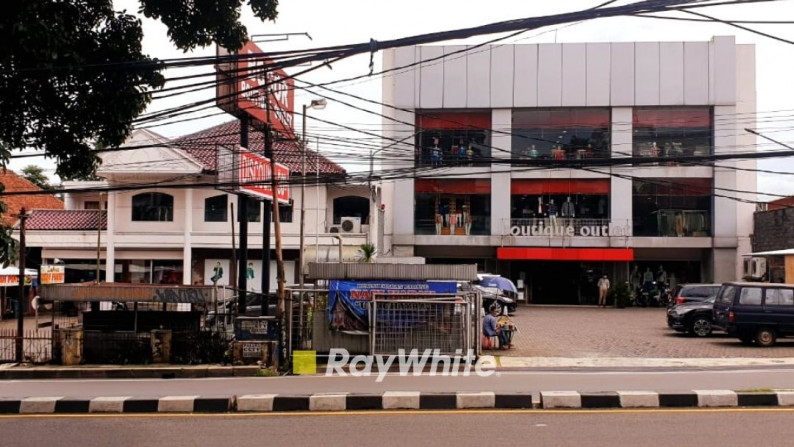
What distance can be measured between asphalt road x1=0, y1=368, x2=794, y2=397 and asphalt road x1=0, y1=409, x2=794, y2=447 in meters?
1.88

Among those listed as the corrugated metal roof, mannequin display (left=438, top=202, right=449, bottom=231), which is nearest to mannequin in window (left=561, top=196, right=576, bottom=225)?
mannequin display (left=438, top=202, right=449, bottom=231)

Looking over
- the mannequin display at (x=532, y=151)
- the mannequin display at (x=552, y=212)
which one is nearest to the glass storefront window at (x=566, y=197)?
the mannequin display at (x=552, y=212)

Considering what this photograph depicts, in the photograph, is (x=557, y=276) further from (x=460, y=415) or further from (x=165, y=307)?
(x=460, y=415)

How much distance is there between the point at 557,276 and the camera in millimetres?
39188

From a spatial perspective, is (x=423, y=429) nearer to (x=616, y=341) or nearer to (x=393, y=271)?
(x=393, y=271)

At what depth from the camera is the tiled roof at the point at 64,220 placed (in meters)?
33.2

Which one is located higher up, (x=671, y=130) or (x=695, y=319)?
(x=671, y=130)

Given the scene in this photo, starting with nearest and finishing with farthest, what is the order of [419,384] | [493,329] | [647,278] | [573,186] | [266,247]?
[419,384] → [493,329] → [266,247] → [573,186] → [647,278]

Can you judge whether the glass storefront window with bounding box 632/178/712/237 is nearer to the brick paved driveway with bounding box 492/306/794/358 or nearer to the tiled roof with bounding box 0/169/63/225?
the brick paved driveway with bounding box 492/306/794/358

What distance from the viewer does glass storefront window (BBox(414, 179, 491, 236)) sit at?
126 feet

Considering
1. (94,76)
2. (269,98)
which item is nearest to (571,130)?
(269,98)

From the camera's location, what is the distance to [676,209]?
37.5 m

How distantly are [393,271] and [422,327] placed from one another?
1.40 meters

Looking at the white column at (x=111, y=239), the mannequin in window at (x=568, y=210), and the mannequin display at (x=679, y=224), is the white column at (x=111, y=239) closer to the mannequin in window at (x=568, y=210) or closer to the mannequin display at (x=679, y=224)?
the mannequin in window at (x=568, y=210)
